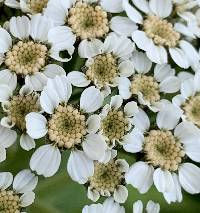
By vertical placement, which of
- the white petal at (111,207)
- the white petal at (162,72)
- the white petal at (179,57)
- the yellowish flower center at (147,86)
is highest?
the white petal at (179,57)

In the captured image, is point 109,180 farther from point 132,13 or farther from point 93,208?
point 132,13

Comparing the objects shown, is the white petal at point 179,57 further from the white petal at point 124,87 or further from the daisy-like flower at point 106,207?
the daisy-like flower at point 106,207

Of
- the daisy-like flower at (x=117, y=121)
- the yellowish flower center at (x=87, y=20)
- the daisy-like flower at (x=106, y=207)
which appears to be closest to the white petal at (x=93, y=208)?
the daisy-like flower at (x=106, y=207)

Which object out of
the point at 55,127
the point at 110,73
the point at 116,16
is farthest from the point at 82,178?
the point at 116,16

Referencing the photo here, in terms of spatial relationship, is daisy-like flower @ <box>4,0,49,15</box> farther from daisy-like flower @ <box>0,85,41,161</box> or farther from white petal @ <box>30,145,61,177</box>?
white petal @ <box>30,145,61,177</box>

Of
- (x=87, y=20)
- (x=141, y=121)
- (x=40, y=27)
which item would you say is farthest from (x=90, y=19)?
(x=141, y=121)

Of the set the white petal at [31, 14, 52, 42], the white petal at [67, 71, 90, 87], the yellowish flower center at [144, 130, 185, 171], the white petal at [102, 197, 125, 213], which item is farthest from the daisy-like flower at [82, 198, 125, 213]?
the white petal at [31, 14, 52, 42]

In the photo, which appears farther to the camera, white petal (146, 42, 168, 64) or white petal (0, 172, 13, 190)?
white petal (146, 42, 168, 64)
